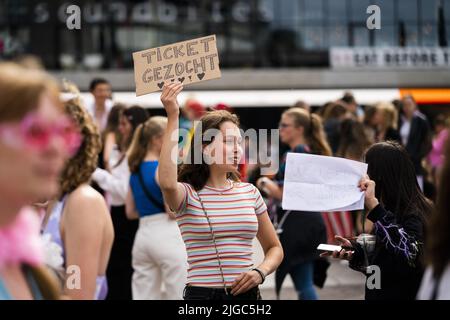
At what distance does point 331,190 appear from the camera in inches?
171

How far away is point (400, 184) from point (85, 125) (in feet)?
5.18

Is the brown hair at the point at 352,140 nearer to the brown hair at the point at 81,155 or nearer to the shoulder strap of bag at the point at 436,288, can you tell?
the brown hair at the point at 81,155

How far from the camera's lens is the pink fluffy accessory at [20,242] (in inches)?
77.5

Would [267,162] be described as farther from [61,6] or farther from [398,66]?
[61,6]

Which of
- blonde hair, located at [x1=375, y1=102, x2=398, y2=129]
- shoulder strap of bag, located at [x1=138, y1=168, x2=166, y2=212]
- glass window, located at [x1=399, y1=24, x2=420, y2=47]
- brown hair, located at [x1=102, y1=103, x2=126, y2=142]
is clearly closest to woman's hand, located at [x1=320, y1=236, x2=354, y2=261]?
shoulder strap of bag, located at [x1=138, y1=168, x2=166, y2=212]

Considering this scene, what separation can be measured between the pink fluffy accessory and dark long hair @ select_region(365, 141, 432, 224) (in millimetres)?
2541

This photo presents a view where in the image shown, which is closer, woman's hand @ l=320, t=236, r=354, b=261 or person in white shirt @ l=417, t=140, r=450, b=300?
person in white shirt @ l=417, t=140, r=450, b=300

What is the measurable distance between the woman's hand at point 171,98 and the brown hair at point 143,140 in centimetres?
247

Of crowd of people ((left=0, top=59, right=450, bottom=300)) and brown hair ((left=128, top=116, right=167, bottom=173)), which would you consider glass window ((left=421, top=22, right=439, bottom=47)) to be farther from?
brown hair ((left=128, top=116, right=167, bottom=173))

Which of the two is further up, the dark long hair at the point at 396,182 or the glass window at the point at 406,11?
the glass window at the point at 406,11

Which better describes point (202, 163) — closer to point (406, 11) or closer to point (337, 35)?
point (337, 35)

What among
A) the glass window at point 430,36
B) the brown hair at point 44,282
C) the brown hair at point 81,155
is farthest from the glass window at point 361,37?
the brown hair at point 44,282

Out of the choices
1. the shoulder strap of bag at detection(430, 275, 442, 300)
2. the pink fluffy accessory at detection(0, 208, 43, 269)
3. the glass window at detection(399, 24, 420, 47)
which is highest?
the glass window at detection(399, 24, 420, 47)

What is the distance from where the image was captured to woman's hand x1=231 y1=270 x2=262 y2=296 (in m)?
3.97
